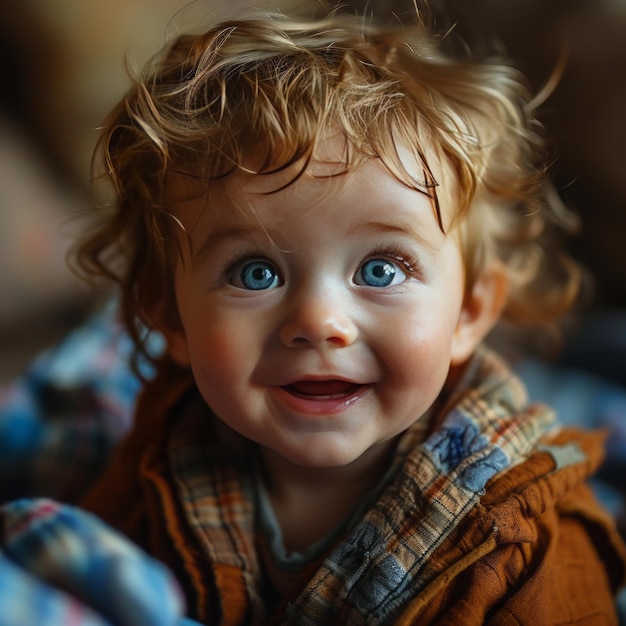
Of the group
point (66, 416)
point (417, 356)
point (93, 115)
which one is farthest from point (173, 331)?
point (93, 115)

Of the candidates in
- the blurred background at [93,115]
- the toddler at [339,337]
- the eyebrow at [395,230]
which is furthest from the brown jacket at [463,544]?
the blurred background at [93,115]

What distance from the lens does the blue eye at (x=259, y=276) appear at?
2.16ft

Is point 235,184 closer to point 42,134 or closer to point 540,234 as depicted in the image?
point 540,234

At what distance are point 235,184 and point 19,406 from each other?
622mm

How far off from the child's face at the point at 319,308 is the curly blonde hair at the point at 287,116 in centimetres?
3

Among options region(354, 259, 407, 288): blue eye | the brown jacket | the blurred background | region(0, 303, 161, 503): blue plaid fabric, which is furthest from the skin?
the blurred background

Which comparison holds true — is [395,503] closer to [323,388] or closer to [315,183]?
[323,388]

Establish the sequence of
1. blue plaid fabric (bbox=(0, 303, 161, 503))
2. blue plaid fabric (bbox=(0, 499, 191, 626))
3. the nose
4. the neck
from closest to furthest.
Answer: blue plaid fabric (bbox=(0, 499, 191, 626)) → the nose → the neck → blue plaid fabric (bbox=(0, 303, 161, 503))

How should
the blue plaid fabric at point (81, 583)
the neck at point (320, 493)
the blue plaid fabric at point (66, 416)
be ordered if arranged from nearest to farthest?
the blue plaid fabric at point (81, 583), the neck at point (320, 493), the blue plaid fabric at point (66, 416)

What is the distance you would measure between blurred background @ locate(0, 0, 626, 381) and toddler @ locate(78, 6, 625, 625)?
0.42 meters

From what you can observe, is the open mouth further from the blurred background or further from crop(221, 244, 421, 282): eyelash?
the blurred background

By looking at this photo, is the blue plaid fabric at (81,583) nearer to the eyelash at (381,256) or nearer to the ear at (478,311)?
the eyelash at (381,256)

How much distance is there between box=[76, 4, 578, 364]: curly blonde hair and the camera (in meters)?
0.65

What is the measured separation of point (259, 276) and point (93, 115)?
901mm
